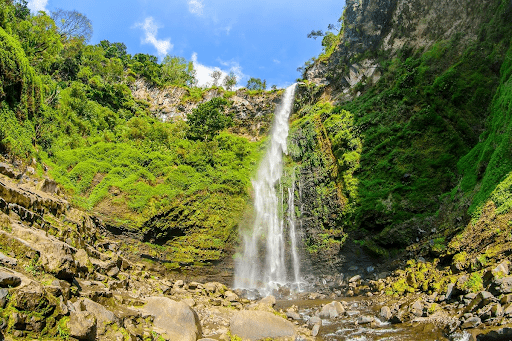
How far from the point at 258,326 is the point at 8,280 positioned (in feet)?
23.3

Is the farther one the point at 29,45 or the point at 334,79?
the point at 334,79

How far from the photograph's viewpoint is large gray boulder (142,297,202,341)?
7746 millimetres

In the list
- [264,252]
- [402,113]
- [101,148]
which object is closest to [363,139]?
[402,113]

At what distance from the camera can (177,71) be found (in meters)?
53.7

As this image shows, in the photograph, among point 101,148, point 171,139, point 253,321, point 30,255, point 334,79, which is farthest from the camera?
point 334,79

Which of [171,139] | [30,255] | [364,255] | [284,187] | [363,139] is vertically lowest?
[30,255]

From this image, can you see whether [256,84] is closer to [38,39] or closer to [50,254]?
[38,39]

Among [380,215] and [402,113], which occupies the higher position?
[402,113]

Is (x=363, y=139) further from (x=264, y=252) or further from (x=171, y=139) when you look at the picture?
(x=171, y=139)

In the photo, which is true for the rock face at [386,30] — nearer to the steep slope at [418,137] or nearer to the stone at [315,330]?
the steep slope at [418,137]

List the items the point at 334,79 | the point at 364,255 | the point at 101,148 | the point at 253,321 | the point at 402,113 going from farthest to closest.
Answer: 1. the point at 334,79
2. the point at 101,148
3. the point at 402,113
4. the point at 364,255
5. the point at 253,321

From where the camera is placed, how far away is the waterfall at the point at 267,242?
21.6 meters

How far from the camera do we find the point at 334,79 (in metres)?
34.0

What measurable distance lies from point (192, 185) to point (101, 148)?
805 centimetres
